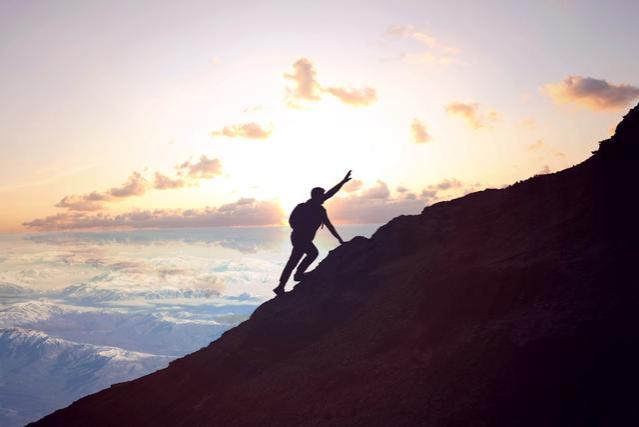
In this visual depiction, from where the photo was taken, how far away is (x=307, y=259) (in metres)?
22.2

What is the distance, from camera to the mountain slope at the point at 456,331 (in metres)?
10.6

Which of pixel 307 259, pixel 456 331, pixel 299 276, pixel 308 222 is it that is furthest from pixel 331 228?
pixel 456 331

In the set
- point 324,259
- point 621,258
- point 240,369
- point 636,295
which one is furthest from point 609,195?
point 240,369

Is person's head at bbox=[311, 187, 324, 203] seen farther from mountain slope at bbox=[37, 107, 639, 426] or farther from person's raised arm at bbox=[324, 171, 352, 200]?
mountain slope at bbox=[37, 107, 639, 426]

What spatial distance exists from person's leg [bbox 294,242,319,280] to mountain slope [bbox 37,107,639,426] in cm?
58

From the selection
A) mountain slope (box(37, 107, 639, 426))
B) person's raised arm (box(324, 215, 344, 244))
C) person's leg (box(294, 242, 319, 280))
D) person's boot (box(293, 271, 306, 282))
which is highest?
person's raised arm (box(324, 215, 344, 244))

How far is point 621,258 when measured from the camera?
12.6m

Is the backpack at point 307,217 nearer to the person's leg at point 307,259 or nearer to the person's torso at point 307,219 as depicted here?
the person's torso at point 307,219

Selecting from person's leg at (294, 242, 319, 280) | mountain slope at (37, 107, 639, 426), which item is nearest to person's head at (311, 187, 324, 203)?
person's leg at (294, 242, 319, 280)

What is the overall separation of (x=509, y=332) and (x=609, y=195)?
5.86 meters

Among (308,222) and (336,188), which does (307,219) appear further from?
(336,188)

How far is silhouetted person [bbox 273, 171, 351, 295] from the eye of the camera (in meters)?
21.2

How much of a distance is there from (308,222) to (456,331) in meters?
9.48

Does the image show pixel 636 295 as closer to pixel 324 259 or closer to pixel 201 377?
pixel 324 259
